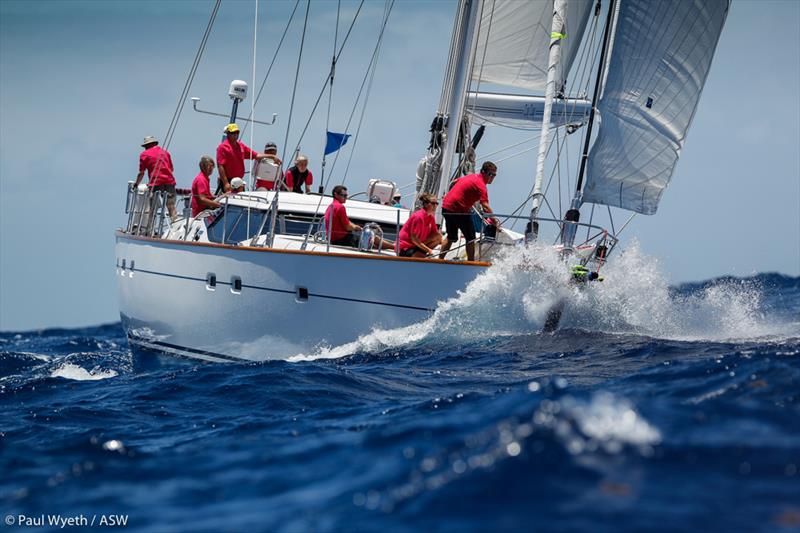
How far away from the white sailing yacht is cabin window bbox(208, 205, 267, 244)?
2 cm

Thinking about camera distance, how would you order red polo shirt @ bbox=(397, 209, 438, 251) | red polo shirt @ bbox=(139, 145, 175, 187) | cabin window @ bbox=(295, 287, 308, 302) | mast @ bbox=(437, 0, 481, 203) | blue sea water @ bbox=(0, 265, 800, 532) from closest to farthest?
blue sea water @ bbox=(0, 265, 800, 532) < red polo shirt @ bbox=(397, 209, 438, 251) < cabin window @ bbox=(295, 287, 308, 302) < mast @ bbox=(437, 0, 481, 203) < red polo shirt @ bbox=(139, 145, 175, 187)

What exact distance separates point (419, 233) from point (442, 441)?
5722mm

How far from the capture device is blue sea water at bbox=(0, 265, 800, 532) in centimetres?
369

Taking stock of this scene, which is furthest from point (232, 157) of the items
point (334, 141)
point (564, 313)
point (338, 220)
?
point (564, 313)

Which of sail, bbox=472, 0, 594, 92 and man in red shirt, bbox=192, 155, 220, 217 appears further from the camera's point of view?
sail, bbox=472, 0, 594, 92

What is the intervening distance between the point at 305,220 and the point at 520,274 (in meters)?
3.31

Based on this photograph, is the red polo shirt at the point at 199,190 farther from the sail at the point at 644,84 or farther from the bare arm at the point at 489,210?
the sail at the point at 644,84

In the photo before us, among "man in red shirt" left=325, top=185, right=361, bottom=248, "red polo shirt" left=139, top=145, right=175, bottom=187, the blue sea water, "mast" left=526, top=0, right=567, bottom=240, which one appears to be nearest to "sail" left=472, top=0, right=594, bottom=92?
"mast" left=526, top=0, right=567, bottom=240

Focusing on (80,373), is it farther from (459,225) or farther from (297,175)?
(459,225)

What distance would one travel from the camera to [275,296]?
1080 centimetres

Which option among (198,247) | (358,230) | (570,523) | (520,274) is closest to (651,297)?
(520,274)

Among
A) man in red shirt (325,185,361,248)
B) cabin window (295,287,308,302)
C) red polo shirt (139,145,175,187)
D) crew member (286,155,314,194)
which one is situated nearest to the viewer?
cabin window (295,287,308,302)

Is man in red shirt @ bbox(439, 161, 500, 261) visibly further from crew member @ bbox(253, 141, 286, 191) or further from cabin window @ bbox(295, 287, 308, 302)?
crew member @ bbox(253, 141, 286, 191)

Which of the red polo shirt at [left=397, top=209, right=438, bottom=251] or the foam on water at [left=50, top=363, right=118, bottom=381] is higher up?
Result: the red polo shirt at [left=397, top=209, right=438, bottom=251]
